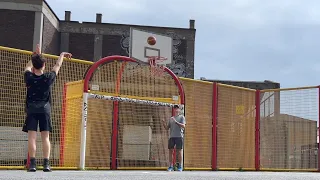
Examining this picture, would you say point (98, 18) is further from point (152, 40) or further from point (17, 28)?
point (152, 40)

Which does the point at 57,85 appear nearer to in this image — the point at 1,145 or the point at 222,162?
the point at 1,145

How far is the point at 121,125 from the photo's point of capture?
1245 centimetres

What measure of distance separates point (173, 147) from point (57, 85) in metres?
3.14

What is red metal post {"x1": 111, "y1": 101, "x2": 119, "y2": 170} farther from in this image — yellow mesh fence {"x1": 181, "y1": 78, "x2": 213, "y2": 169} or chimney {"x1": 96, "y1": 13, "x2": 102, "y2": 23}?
chimney {"x1": 96, "y1": 13, "x2": 102, "y2": 23}

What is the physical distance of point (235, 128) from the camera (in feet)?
47.3

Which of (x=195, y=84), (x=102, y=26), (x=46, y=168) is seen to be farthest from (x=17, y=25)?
(x=46, y=168)

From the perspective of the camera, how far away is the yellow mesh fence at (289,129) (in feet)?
46.9

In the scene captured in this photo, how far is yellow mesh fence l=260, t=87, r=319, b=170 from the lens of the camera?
562 inches

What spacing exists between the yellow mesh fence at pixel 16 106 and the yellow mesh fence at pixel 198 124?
3.53m

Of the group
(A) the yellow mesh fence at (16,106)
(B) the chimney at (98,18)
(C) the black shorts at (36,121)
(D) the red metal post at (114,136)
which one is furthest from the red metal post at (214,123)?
(B) the chimney at (98,18)

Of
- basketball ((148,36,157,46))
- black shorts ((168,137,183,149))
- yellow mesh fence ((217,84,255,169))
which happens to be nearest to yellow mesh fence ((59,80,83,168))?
black shorts ((168,137,183,149))

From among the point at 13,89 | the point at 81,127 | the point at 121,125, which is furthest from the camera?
the point at 121,125

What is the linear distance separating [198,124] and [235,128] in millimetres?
1319

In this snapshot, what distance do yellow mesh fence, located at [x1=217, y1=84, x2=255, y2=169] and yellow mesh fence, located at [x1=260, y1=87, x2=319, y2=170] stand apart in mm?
382
